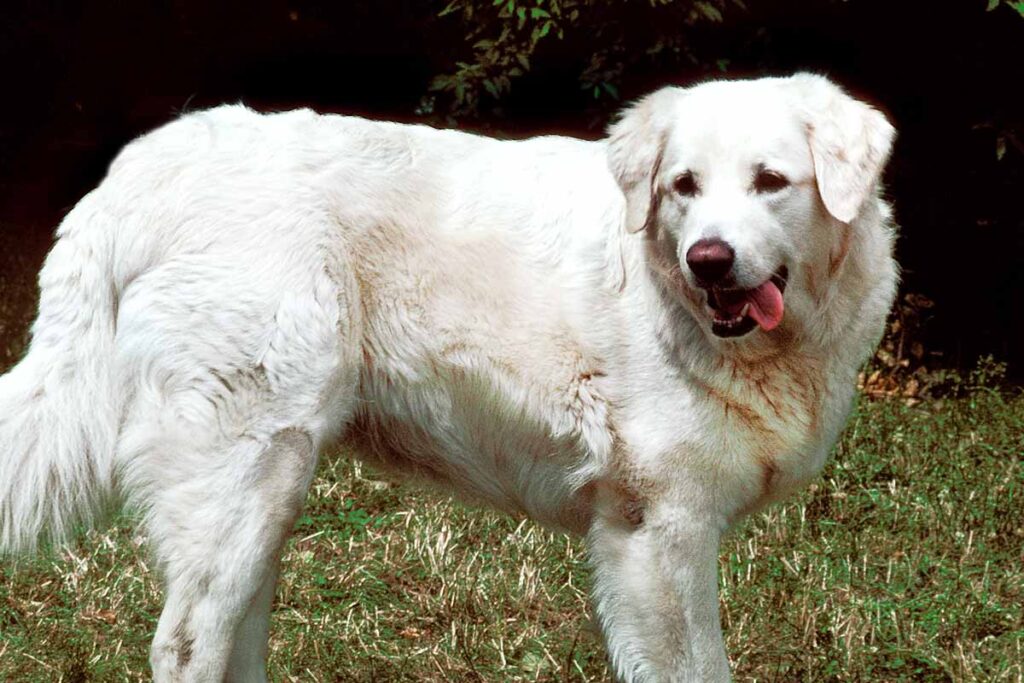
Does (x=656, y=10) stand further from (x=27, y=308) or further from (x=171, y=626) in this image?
(x=171, y=626)

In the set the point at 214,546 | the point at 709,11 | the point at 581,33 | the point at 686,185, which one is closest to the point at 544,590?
the point at 214,546

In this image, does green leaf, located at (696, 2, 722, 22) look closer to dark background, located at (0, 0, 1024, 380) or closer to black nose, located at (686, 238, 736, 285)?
dark background, located at (0, 0, 1024, 380)

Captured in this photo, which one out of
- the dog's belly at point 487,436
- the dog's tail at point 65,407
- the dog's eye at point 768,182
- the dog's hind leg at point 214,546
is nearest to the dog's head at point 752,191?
the dog's eye at point 768,182

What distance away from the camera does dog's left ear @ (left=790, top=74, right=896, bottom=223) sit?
3.19 metres

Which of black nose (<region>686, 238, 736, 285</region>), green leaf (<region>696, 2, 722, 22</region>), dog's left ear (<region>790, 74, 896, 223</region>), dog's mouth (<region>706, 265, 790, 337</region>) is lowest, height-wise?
green leaf (<region>696, 2, 722, 22</region>)

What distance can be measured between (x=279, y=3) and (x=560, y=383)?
216 inches

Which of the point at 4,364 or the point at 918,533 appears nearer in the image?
the point at 918,533

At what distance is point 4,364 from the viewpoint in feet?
23.0

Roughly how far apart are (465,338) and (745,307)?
27.4 inches

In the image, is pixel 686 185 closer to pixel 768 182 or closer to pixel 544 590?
pixel 768 182

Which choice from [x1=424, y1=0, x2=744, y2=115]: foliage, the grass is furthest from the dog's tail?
[x1=424, y1=0, x2=744, y2=115]: foliage

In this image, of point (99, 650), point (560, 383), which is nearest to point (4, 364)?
point (99, 650)

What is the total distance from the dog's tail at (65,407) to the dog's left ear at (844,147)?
1.71m

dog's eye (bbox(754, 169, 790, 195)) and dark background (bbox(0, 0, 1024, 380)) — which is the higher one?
dog's eye (bbox(754, 169, 790, 195))
